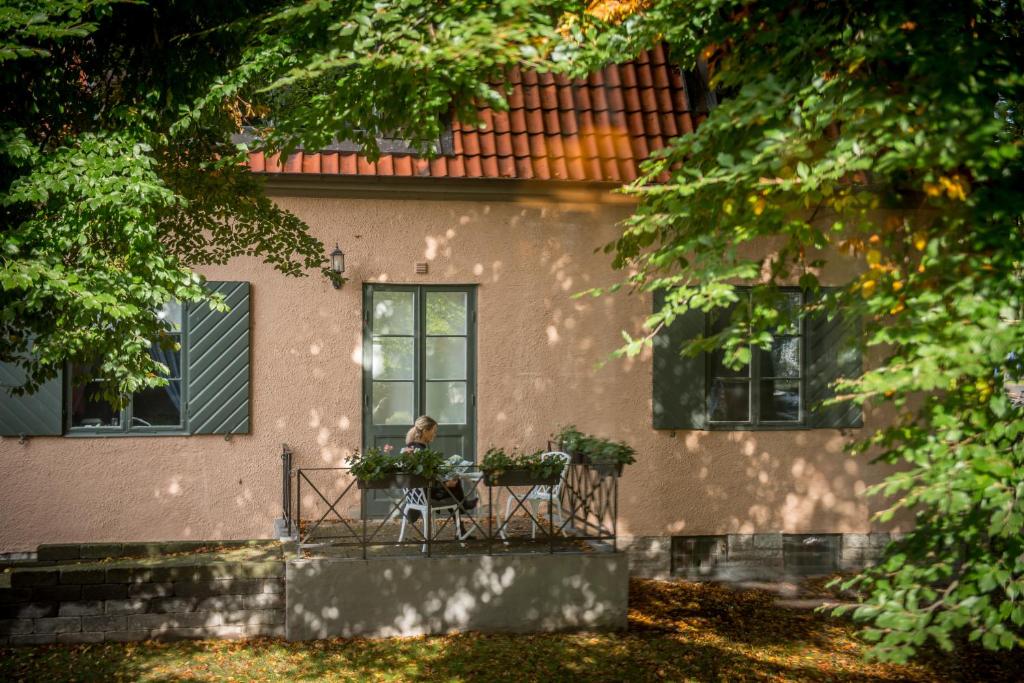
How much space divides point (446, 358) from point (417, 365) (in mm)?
294

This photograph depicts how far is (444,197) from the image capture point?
30.3 feet

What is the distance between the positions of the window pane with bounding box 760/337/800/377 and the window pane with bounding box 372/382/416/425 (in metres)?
3.52

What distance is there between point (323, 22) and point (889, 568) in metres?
3.79

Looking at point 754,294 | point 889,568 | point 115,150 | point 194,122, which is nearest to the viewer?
point 889,568

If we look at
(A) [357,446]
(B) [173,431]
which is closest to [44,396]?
(B) [173,431]

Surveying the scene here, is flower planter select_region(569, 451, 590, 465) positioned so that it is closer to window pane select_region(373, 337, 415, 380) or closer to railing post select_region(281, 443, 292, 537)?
window pane select_region(373, 337, 415, 380)

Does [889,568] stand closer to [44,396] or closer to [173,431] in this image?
[173,431]

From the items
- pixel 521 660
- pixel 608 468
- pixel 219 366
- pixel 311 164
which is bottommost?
pixel 521 660

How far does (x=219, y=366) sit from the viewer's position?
8852 millimetres

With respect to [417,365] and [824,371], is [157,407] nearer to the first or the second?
[417,365]

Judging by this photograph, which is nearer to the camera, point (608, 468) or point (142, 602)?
point (142, 602)

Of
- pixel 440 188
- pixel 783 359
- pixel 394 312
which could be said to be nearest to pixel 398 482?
pixel 394 312

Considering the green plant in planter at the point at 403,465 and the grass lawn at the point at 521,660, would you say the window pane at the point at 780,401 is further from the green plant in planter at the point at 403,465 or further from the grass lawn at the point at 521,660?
A: the green plant in planter at the point at 403,465

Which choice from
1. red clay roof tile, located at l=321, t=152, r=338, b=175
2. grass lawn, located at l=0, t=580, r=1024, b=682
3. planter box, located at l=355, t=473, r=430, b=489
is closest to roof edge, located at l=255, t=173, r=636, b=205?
red clay roof tile, located at l=321, t=152, r=338, b=175
